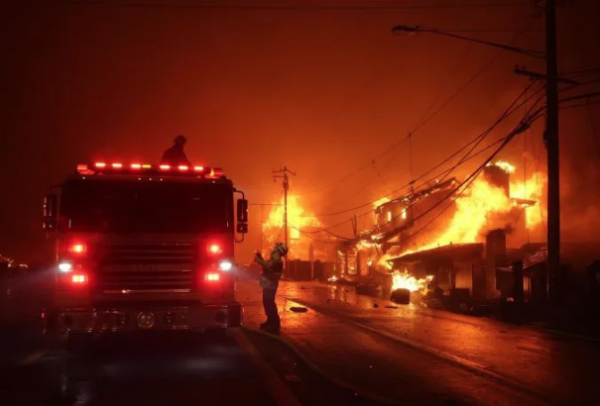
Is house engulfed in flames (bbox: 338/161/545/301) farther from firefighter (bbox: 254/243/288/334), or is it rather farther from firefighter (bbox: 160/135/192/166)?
firefighter (bbox: 160/135/192/166)

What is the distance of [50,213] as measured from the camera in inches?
356

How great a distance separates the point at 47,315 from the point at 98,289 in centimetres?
78

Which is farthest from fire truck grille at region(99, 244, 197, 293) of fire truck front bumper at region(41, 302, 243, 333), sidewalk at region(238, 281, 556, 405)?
sidewalk at region(238, 281, 556, 405)

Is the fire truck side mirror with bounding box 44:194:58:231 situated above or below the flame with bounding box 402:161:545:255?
below

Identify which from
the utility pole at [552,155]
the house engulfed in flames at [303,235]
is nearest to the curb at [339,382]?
the utility pole at [552,155]

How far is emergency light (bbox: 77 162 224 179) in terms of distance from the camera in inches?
374

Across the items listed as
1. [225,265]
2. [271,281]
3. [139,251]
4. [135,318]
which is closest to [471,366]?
[225,265]

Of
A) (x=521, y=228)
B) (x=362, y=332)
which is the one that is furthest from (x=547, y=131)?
(x=521, y=228)

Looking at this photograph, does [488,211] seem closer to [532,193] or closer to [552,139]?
[532,193]

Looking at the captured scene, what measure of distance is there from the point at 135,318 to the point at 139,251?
993 millimetres

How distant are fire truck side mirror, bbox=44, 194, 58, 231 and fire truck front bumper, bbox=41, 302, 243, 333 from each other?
1.26 metres

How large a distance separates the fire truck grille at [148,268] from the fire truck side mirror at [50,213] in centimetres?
90

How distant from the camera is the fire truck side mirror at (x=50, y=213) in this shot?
8.99 metres

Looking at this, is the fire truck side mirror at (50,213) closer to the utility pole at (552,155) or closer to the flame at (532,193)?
the utility pole at (552,155)
